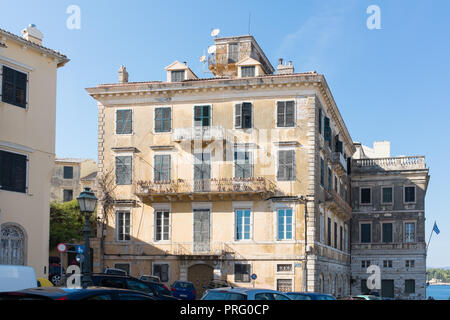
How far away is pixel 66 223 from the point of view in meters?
59.9

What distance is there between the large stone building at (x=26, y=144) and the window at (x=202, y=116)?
12823 mm

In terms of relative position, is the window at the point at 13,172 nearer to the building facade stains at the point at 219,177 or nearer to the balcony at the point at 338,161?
the building facade stains at the point at 219,177

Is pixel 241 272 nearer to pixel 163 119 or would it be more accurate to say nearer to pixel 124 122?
pixel 163 119

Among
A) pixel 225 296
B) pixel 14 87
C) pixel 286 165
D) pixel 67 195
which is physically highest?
pixel 14 87

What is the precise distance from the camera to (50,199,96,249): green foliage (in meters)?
57.6

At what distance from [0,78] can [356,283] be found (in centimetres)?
3860

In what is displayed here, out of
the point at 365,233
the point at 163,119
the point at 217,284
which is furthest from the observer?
the point at 365,233

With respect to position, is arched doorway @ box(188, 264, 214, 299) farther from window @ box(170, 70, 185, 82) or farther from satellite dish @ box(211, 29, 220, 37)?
satellite dish @ box(211, 29, 220, 37)

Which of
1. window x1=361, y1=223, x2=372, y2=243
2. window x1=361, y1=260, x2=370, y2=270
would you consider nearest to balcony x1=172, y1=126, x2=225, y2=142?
window x1=361, y1=223, x2=372, y2=243

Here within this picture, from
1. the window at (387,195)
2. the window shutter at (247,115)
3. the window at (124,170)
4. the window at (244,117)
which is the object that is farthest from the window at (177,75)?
the window at (387,195)

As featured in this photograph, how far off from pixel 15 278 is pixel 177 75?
96.4 feet

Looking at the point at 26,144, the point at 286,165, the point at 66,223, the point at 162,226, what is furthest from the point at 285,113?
the point at 66,223

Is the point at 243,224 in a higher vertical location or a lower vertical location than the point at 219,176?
lower

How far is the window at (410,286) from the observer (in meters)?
56.0
